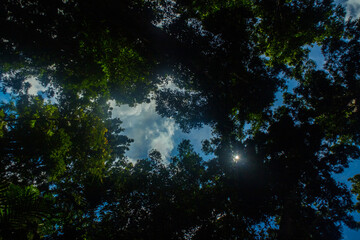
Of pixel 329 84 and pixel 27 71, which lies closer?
pixel 329 84

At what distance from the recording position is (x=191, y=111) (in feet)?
A: 54.0

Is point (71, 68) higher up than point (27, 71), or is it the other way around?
point (27, 71)

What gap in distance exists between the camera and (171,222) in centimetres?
1009

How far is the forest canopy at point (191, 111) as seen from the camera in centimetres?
1040

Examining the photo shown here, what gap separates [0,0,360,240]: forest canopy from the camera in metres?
10.4

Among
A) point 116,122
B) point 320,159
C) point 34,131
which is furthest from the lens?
point 116,122

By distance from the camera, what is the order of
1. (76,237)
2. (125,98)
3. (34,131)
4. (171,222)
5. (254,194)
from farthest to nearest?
(125,98)
(254,194)
(34,131)
(171,222)
(76,237)

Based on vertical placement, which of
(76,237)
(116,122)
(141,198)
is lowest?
(76,237)

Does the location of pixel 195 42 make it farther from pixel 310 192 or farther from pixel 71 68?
pixel 310 192

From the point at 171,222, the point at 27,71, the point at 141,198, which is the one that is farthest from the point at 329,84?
the point at 27,71

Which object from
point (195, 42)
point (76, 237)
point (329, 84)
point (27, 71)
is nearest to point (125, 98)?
point (195, 42)

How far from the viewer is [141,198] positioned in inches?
461

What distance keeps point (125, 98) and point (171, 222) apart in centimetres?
1177

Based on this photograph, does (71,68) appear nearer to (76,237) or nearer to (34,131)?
(34,131)
